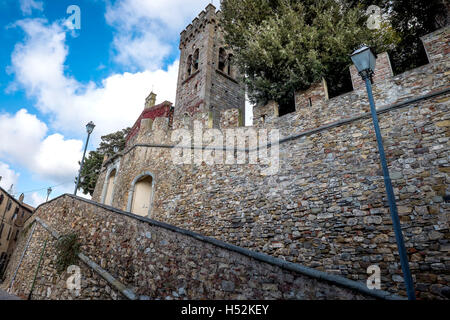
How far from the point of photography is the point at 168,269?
13.3ft

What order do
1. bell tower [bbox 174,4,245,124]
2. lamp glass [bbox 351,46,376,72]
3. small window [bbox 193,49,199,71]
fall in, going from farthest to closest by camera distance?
small window [bbox 193,49,199,71] → bell tower [bbox 174,4,245,124] → lamp glass [bbox 351,46,376,72]

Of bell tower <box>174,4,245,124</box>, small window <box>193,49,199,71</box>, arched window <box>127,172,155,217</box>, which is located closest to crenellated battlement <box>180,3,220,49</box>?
bell tower <box>174,4,245,124</box>

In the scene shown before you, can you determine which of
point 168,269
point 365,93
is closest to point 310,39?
point 365,93

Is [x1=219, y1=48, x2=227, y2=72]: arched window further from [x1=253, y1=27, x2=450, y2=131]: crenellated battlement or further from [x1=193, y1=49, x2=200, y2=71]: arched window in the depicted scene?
[x1=253, y1=27, x2=450, y2=131]: crenellated battlement

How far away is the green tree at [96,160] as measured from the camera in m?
18.3

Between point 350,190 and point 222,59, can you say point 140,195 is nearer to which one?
point 350,190

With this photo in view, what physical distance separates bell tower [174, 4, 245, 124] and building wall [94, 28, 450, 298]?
781cm

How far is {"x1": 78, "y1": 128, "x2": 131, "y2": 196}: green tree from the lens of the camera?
18297 millimetres

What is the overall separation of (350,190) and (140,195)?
26.2ft

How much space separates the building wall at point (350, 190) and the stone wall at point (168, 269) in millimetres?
2124

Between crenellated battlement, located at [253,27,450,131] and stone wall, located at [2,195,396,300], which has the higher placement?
crenellated battlement, located at [253,27,450,131]

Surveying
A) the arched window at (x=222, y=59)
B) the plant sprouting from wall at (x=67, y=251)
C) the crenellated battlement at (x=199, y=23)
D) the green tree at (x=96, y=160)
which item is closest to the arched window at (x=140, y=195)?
the plant sprouting from wall at (x=67, y=251)

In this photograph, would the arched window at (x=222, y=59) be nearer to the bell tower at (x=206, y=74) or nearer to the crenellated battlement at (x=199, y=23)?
the bell tower at (x=206, y=74)
